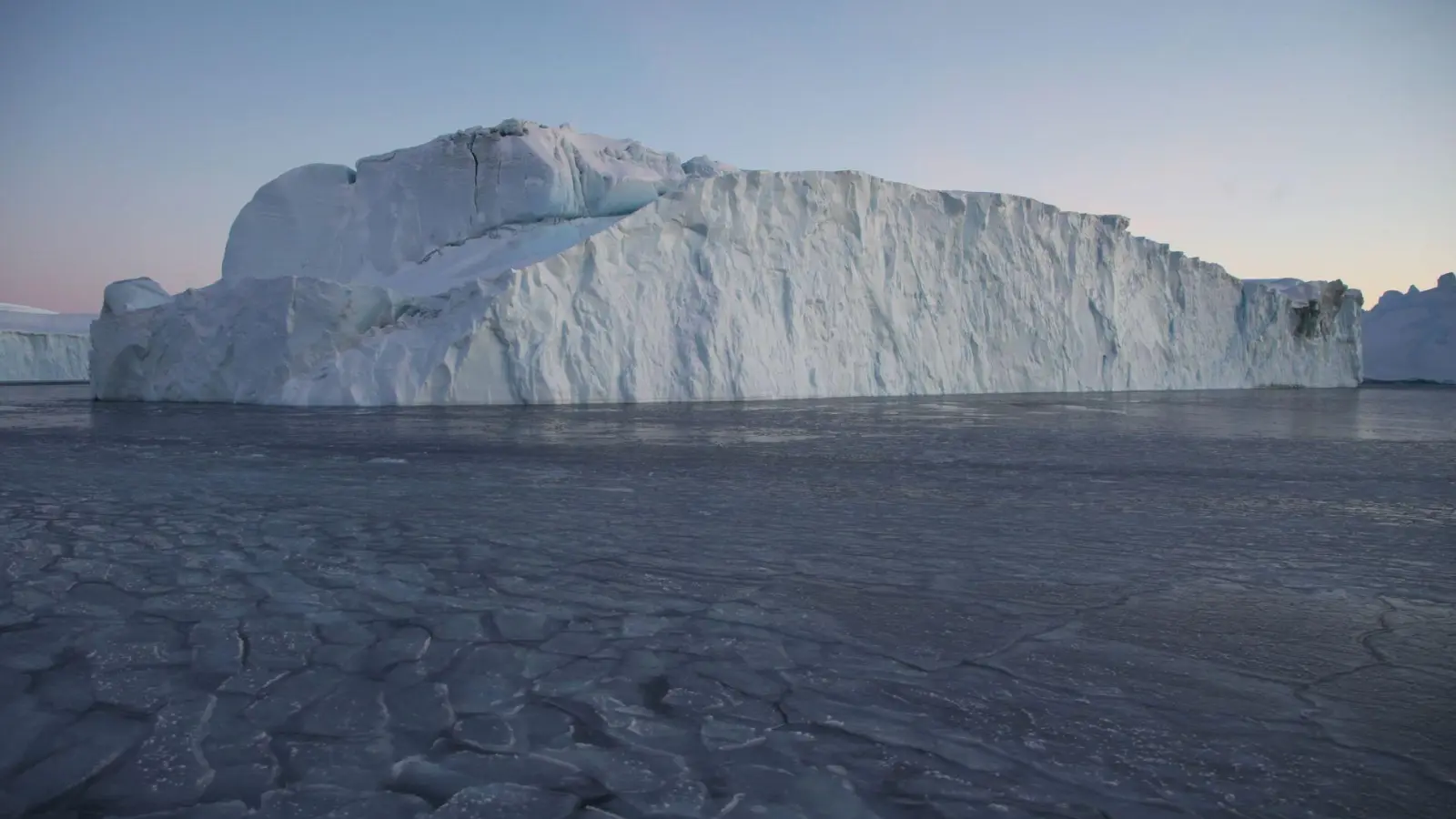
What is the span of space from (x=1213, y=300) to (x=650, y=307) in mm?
16170

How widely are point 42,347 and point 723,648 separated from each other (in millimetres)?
40865

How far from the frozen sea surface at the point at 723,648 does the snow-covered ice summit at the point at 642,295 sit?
9.36 meters

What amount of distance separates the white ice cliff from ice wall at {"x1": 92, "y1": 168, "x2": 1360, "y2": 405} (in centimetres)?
2009

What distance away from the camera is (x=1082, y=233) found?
70.4 ft

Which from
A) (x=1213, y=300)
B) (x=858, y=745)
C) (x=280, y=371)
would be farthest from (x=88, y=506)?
(x=1213, y=300)

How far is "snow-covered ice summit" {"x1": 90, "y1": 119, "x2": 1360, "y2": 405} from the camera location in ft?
48.4

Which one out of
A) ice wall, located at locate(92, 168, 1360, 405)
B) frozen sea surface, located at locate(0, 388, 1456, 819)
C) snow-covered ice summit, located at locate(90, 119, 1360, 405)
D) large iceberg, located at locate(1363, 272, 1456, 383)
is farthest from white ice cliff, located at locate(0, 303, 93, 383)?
large iceberg, located at locate(1363, 272, 1456, 383)

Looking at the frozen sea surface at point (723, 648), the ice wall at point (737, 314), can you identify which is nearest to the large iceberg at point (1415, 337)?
the ice wall at point (737, 314)

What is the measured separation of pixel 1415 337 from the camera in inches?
1404

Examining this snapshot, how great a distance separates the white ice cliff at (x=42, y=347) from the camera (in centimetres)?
3306

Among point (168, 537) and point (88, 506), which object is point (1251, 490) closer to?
point (168, 537)

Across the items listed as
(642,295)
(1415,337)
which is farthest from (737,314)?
(1415,337)

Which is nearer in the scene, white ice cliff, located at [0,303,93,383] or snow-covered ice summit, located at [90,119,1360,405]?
snow-covered ice summit, located at [90,119,1360,405]

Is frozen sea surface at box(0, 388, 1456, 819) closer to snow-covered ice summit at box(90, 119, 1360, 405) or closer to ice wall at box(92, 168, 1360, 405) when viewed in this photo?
ice wall at box(92, 168, 1360, 405)
